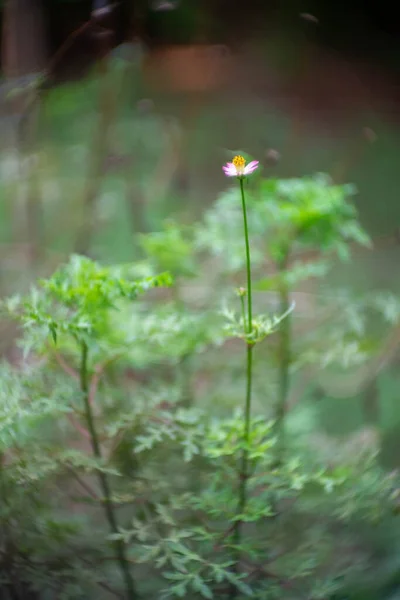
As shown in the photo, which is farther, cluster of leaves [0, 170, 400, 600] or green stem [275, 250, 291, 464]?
green stem [275, 250, 291, 464]

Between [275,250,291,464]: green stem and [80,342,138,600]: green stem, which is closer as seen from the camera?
[80,342,138,600]: green stem

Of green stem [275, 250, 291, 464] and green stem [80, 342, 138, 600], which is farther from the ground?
green stem [275, 250, 291, 464]

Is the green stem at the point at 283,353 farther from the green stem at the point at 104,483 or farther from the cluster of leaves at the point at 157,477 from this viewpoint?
the green stem at the point at 104,483

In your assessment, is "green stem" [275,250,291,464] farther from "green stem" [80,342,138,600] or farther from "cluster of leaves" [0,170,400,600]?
"green stem" [80,342,138,600]

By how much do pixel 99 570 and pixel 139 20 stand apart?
0.90 metres

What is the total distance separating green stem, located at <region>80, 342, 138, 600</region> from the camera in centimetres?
62

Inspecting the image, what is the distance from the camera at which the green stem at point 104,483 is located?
0.62m

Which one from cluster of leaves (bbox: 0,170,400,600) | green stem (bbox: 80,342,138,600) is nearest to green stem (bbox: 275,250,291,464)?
A: cluster of leaves (bbox: 0,170,400,600)

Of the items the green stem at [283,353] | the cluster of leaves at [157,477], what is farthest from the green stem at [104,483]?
the green stem at [283,353]

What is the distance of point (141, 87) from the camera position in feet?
4.20

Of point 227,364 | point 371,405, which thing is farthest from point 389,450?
point 227,364

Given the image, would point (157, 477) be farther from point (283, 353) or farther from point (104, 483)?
point (283, 353)

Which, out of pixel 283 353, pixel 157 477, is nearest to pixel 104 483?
pixel 157 477

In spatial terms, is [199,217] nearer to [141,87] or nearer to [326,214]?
[141,87]
